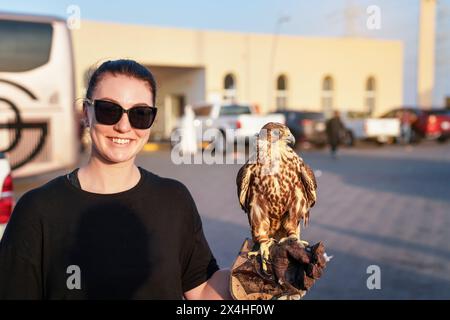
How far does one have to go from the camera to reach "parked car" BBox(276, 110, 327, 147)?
21469 millimetres

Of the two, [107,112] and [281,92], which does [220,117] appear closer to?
[281,92]

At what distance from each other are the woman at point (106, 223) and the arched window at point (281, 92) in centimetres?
3140

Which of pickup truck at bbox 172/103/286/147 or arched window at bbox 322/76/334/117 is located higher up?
arched window at bbox 322/76/334/117

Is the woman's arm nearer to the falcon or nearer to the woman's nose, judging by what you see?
the falcon

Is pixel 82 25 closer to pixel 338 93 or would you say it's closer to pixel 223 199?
pixel 338 93

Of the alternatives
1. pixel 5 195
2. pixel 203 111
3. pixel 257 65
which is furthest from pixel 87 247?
pixel 257 65

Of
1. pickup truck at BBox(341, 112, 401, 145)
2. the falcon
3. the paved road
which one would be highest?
the falcon

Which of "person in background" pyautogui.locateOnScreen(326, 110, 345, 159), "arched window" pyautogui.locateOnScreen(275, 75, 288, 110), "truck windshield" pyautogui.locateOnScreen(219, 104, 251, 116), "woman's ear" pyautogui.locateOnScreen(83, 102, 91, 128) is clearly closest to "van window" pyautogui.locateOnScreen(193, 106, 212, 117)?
"truck windshield" pyautogui.locateOnScreen(219, 104, 251, 116)

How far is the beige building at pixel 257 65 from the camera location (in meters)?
28.7

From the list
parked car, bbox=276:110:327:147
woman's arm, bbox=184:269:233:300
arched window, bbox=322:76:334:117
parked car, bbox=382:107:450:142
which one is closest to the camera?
woman's arm, bbox=184:269:233:300

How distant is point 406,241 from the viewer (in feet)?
24.1

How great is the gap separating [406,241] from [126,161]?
5996 mm

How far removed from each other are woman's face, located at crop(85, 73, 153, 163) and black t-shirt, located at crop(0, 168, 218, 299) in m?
0.17
